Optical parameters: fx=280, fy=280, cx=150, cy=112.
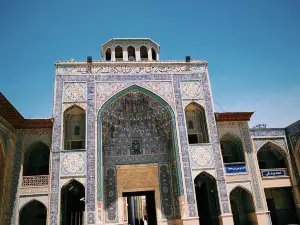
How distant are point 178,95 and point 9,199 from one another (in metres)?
7.87

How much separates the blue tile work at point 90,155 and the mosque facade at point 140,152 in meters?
0.04

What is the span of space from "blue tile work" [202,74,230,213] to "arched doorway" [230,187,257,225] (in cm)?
154

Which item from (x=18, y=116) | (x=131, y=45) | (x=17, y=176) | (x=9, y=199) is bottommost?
(x=9, y=199)

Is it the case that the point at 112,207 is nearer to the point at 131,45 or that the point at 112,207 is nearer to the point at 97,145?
the point at 97,145

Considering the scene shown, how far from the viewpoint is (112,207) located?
1198cm

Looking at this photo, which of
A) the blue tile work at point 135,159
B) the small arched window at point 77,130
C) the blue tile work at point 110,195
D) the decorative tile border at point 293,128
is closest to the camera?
the blue tile work at point 110,195

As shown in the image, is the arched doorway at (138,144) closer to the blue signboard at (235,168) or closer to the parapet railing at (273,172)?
the blue signboard at (235,168)

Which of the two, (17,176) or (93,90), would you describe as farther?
(93,90)

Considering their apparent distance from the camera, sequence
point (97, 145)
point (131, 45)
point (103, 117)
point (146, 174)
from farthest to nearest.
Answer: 1. point (131, 45)
2. point (146, 174)
3. point (103, 117)
4. point (97, 145)

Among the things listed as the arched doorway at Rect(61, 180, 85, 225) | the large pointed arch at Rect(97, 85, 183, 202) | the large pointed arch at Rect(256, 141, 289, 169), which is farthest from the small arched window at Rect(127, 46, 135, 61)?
the large pointed arch at Rect(256, 141, 289, 169)

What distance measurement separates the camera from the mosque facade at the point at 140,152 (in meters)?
10.7

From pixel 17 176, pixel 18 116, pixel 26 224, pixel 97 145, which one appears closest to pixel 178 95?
pixel 97 145

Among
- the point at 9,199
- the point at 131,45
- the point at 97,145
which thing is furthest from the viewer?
the point at 131,45

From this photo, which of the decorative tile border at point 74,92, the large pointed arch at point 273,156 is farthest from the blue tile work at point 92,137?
the large pointed arch at point 273,156
